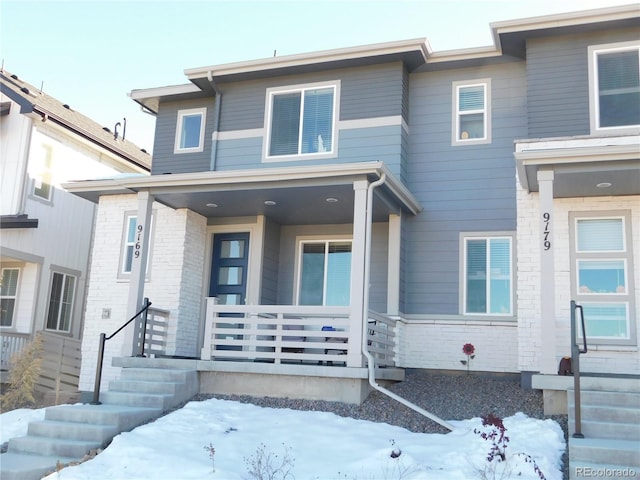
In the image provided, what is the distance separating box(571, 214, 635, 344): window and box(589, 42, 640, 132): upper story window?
1661mm

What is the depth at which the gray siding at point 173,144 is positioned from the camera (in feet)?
45.0

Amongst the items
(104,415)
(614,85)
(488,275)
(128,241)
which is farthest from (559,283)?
(128,241)

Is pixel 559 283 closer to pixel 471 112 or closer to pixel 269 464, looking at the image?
pixel 471 112

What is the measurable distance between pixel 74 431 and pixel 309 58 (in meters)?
7.45

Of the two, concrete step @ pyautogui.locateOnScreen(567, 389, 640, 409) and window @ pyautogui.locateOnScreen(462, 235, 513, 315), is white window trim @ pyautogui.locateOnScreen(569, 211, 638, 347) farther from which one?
concrete step @ pyautogui.locateOnScreen(567, 389, 640, 409)

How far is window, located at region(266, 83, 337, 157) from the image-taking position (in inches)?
484

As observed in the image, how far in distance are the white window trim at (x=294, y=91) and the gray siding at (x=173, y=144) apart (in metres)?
1.51

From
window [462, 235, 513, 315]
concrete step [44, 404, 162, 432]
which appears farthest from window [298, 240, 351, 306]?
concrete step [44, 404, 162, 432]

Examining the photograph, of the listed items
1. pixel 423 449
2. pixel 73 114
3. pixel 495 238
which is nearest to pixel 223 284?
pixel 495 238

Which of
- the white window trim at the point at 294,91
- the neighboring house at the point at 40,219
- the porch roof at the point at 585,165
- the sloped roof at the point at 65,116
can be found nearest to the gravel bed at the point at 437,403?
the porch roof at the point at 585,165

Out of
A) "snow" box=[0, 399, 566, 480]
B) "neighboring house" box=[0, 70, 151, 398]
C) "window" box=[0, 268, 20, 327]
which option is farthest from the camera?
"window" box=[0, 268, 20, 327]

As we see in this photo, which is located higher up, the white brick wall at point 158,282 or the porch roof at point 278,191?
the porch roof at point 278,191

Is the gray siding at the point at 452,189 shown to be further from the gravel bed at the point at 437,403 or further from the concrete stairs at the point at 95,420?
the concrete stairs at the point at 95,420

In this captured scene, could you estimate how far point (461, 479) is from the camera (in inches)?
245
